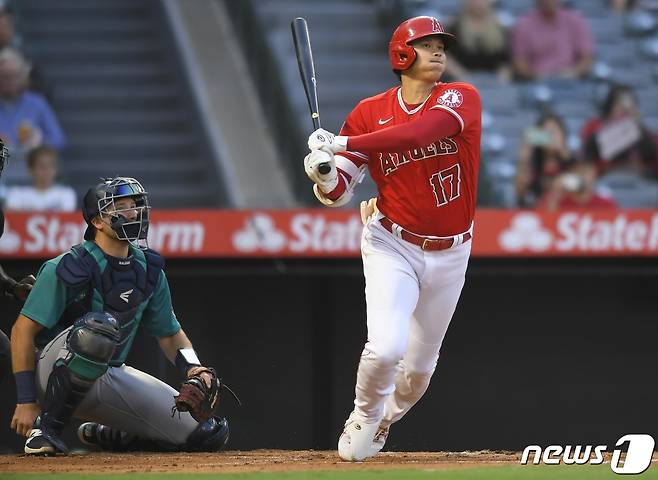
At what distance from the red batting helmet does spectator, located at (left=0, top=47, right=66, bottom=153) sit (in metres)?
4.44

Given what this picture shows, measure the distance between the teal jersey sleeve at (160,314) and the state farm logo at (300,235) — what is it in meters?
1.44

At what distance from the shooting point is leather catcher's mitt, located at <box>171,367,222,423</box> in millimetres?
5367

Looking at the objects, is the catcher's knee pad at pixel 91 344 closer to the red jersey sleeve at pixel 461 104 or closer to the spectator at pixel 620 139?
the red jersey sleeve at pixel 461 104

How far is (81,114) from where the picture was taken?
10695 mm

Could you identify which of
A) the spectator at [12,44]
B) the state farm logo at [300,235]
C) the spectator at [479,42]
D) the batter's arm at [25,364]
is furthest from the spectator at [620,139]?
the batter's arm at [25,364]

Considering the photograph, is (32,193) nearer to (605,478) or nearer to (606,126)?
(606,126)

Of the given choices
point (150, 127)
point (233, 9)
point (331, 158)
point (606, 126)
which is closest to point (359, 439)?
point (331, 158)

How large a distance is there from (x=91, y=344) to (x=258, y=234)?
2048mm

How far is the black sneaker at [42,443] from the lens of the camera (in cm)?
534

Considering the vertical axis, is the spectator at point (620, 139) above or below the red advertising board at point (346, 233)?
below

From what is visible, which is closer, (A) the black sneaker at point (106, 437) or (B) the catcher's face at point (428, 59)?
(B) the catcher's face at point (428, 59)

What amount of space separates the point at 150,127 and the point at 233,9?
52.9 inches

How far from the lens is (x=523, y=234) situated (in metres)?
7.09

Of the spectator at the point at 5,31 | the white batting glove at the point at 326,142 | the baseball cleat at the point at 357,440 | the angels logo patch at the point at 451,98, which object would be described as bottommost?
the baseball cleat at the point at 357,440
